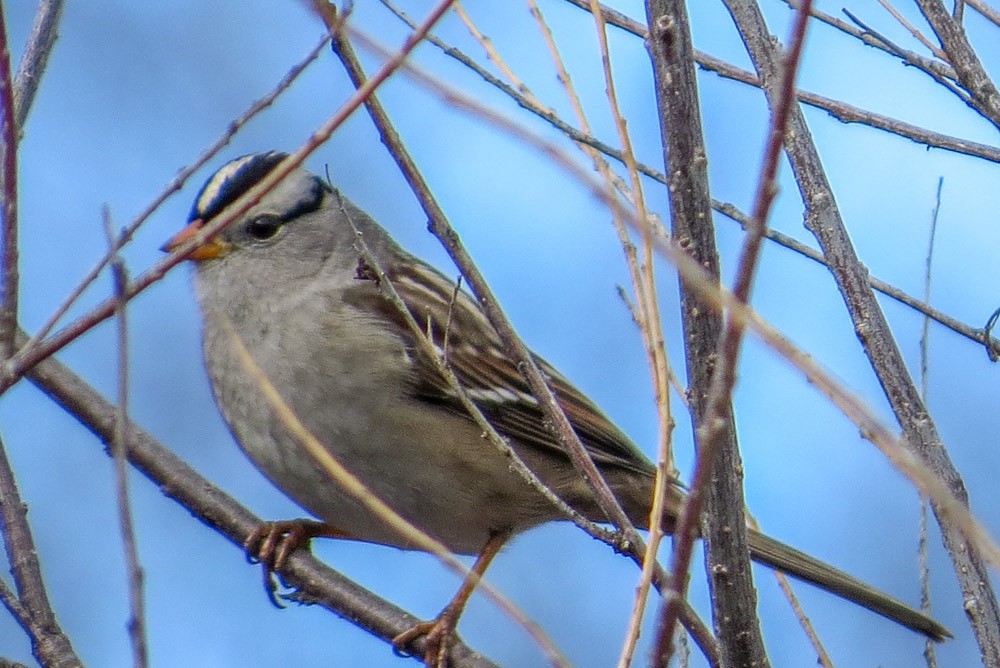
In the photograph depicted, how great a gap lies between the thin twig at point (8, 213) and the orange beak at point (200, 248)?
174 centimetres

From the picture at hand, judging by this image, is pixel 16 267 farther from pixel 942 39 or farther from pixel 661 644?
pixel 942 39

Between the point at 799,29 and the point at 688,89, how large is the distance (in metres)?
0.69

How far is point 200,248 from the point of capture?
3.40m

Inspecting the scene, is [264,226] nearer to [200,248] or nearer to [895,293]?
[200,248]

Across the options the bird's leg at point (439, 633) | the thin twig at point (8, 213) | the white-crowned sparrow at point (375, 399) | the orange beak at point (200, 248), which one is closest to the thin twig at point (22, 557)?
the thin twig at point (8, 213)

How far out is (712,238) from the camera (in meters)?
1.91

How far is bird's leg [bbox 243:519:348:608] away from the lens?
11.2 ft

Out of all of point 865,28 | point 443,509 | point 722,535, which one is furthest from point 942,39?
point 443,509

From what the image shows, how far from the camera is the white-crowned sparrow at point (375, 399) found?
3.24 metres

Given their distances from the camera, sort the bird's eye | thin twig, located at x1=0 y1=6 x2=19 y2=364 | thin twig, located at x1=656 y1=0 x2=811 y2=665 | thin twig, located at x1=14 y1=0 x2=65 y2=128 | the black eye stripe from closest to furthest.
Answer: thin twig, located at x1=656 y1=0 x2=811 y2=665, thin twig, located at x1=0 y1=6 x2=19 y2=364, thin twig, located at x1=14 y1=0 x2=65 y2=128, the black eye stripe, the bird's eye

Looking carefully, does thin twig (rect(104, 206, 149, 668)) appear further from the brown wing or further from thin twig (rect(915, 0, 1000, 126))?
the brown wing

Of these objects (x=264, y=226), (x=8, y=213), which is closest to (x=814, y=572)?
(x=264, y=226)

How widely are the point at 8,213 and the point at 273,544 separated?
2000 mm

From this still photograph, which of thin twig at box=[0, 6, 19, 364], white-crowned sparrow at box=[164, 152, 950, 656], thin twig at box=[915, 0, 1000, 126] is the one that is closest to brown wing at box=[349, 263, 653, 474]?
white-crowned sparrow at box=[164, 152, 950, 656]
